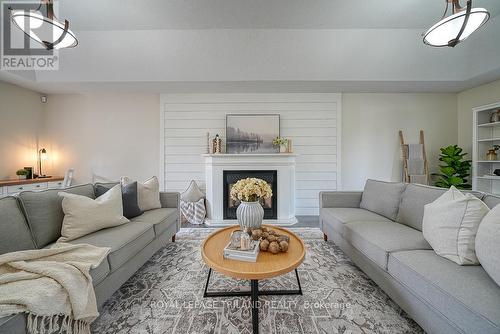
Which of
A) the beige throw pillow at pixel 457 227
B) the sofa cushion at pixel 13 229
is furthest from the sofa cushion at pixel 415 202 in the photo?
the sofa cushion at pixel 13 229

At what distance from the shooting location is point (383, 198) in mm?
2139

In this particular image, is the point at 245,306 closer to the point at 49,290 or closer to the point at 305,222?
the point at 49,290

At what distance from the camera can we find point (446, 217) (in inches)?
49.4

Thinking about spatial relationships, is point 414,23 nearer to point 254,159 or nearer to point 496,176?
point 496,176

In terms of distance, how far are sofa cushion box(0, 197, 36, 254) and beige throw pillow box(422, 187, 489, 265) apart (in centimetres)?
280

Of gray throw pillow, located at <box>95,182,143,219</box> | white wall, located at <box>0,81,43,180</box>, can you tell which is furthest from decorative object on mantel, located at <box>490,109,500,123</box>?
white wall, located at <box>0,81,43,180</box>

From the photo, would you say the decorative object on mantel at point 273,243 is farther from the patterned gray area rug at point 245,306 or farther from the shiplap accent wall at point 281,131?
the shiplap accent wall at point 281,131

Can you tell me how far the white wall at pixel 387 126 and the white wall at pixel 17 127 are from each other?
5852 millimetres

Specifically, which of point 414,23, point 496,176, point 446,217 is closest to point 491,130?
point 496,176

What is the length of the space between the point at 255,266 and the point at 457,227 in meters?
1.32

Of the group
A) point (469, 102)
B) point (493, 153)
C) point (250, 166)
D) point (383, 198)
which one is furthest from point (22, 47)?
point (469, 102)

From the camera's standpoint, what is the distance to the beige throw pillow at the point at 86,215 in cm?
150

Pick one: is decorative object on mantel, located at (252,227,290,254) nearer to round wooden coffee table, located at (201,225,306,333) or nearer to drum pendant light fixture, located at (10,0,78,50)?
round wooden coffee table, located at (201,225,306,333)

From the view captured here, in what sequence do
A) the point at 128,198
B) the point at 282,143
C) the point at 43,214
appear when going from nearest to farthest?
the point at 43,214, the point at 128,198, the point at 282,143
